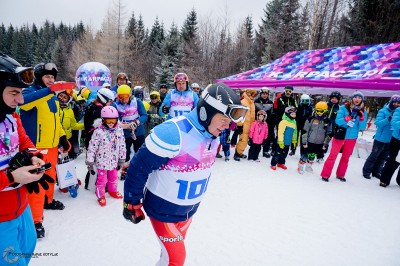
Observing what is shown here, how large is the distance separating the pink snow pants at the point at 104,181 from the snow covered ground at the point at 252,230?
0.67ft

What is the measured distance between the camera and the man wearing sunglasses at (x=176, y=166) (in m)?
1.72

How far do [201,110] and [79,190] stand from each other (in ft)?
12.6

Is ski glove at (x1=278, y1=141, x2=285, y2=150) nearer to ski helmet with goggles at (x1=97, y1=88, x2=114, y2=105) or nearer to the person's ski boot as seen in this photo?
ski helmet with goggles at (x1=97, y1=88, x2=114, y2=105)

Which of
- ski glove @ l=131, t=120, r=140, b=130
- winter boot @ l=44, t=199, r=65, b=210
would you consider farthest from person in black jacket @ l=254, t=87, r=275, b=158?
winter boot @ l=44, t=199, r=65, b=210

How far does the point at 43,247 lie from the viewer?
2934 mm

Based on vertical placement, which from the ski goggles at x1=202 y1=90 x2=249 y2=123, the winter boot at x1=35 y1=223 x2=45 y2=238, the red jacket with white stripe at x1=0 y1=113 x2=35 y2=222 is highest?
the ski goggles at x1=202 y1=90 x2=249 y2=123

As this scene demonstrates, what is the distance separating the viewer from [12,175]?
1423 millimetres

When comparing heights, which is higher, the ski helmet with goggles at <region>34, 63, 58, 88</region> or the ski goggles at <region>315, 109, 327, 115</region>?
the ski helmet with goggles at <region>34, 63, 58, 88</region>

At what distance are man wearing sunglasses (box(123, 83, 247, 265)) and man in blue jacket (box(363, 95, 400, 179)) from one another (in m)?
5.85

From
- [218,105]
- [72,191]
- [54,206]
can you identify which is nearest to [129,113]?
[72,191]

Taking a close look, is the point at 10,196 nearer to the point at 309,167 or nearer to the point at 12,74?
the point at 12,74

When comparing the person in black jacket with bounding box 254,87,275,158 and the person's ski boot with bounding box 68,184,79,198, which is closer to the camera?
the person's ski boot with bounding box 68,184,79,198

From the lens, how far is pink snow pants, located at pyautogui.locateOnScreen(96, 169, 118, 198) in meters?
4.11

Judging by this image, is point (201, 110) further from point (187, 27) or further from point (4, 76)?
point (187, 27)
